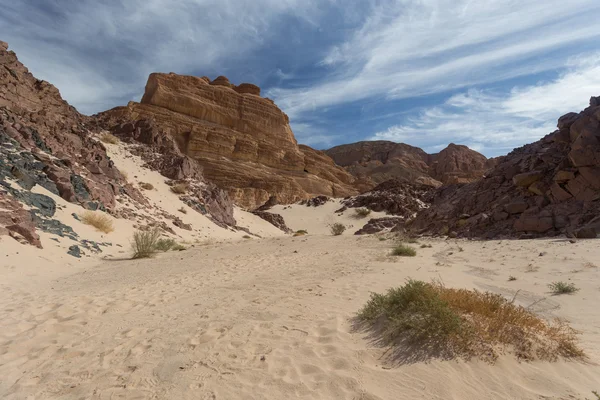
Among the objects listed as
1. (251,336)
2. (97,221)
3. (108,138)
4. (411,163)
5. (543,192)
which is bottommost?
(251,336)

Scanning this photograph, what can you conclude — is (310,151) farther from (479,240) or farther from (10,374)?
(10,374)

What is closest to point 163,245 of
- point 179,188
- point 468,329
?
point 179,188

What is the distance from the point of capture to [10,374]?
2.99 m

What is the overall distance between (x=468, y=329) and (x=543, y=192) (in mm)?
12823

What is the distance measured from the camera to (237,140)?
49.0m

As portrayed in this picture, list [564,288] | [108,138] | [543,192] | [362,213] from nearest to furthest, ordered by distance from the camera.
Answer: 1. [564,288]
2. [543,192]
3. [108,138]
4. [362,213]

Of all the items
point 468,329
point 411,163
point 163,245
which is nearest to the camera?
point 468,329

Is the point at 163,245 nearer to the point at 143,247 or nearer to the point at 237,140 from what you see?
the point at 143,247

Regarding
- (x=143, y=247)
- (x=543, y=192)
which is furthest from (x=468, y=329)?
(x=543, y=192)

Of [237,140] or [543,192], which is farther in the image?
[237,140]

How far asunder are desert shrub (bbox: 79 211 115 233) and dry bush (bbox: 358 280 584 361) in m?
12.3

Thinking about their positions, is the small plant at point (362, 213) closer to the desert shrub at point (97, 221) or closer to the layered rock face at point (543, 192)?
the layered rock face at point (543, 192)

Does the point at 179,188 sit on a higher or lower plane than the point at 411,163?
lower

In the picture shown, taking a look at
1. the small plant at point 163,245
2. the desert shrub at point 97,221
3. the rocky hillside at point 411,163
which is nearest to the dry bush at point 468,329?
the small plant at point 163,245
